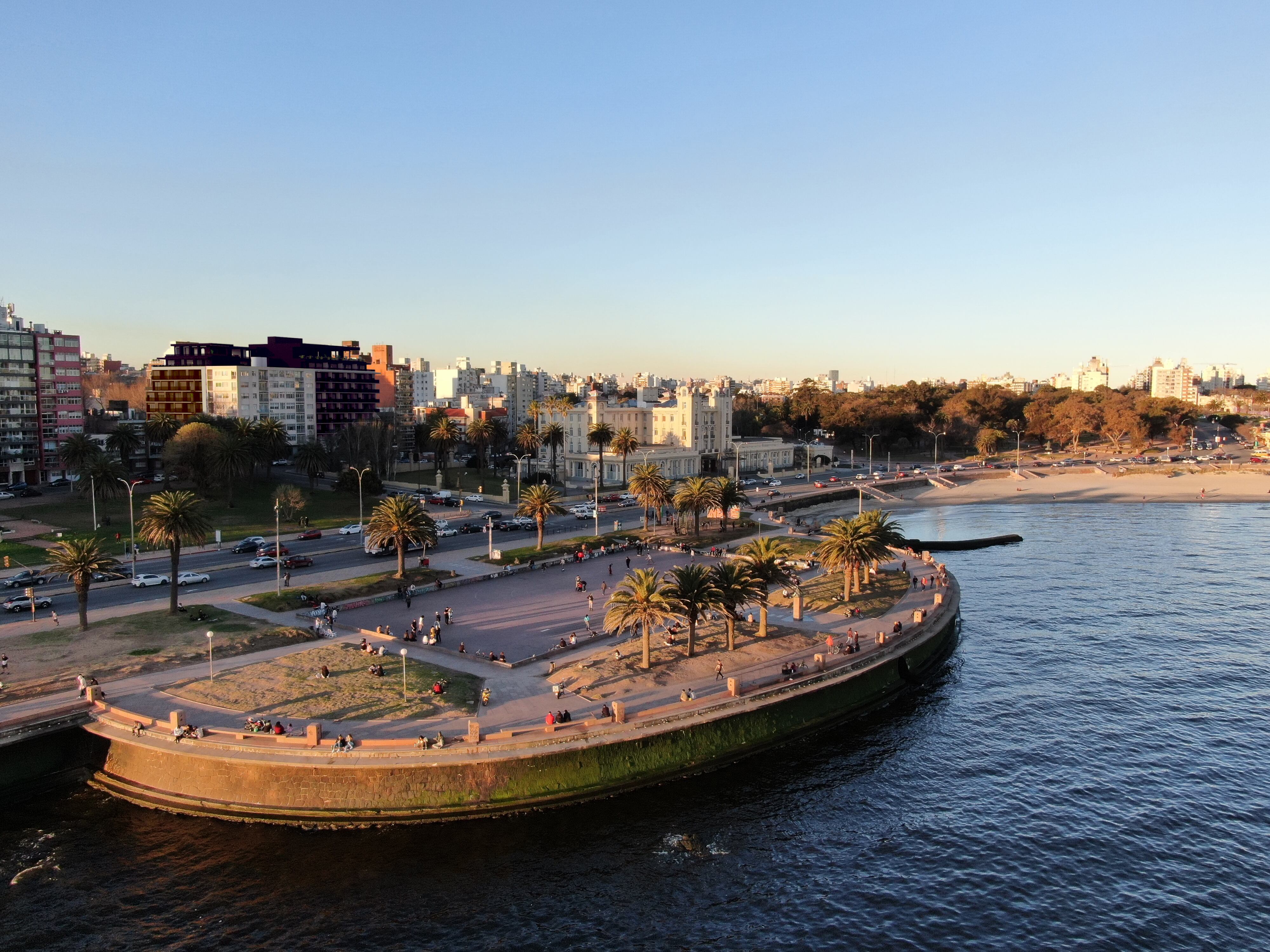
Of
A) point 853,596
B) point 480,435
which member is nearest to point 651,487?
point 853,596

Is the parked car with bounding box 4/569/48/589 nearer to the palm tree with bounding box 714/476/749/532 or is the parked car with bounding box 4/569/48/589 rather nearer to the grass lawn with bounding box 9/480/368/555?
the grass lawn with bounding box 9/480/368/555

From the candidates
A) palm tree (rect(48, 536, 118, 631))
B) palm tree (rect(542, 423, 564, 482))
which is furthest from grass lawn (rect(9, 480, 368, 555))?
palm tree (rect(542, 423, 564, 482))

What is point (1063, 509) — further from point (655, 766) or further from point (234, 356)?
point (234, 356)

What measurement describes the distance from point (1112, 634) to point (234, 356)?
139 m

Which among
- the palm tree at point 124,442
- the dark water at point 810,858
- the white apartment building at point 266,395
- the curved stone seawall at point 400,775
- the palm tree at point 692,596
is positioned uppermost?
the white apartment building at point 266,395

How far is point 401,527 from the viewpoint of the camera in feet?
202

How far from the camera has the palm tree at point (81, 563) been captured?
47531 mm

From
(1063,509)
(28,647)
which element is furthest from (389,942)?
(1063,509)

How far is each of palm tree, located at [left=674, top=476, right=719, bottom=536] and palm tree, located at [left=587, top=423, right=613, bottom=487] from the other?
82.6ft

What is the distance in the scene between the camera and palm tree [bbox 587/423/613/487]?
115 m

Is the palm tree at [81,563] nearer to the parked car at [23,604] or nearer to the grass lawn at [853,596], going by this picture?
the parked car at [23,604]

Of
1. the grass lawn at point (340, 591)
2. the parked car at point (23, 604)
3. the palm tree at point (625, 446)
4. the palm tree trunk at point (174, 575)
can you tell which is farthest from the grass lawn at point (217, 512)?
the palm tree at point (625, 446)

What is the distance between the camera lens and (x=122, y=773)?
3606cm

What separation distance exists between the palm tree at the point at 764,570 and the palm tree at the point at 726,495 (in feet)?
71.7
